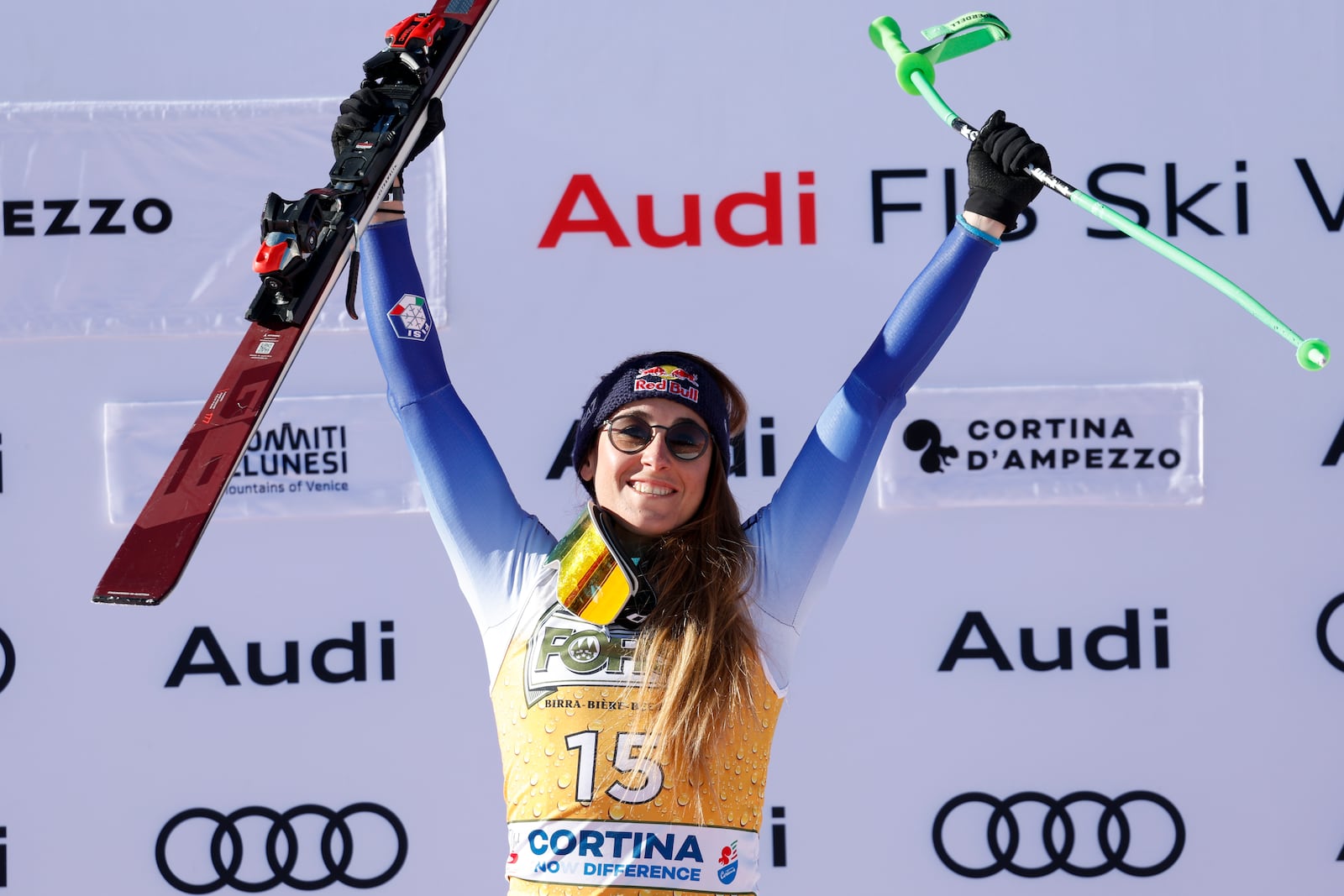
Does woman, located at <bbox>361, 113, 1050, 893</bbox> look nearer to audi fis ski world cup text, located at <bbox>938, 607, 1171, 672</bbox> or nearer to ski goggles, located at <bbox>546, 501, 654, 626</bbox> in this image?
ski goggles, located at <bbox>546, 501, 654, 626</bbox>

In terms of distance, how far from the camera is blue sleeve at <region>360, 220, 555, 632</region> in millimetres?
1864

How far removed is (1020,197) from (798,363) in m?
1.16

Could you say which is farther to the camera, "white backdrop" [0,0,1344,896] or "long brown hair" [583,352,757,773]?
"white backdrop" [0,0,1344,896]

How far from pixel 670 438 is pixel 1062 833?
168 centimetres

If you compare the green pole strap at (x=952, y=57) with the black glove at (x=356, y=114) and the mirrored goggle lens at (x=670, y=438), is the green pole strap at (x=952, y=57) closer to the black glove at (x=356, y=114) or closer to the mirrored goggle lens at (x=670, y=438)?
the mirrored goggle lens at (x=670, y=438)

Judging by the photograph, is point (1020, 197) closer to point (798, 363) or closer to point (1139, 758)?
point (798, 363)

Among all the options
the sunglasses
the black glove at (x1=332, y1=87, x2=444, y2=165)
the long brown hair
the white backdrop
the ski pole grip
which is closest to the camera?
the long brown hair

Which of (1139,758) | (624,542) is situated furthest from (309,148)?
(1139,758)

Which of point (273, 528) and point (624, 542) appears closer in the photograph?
point (624, 542)

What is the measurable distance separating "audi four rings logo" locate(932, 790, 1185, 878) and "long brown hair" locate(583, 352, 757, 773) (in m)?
1.42

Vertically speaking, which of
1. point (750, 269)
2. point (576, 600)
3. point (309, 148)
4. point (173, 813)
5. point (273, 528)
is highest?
point (309, 148)

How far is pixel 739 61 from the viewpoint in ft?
9.66

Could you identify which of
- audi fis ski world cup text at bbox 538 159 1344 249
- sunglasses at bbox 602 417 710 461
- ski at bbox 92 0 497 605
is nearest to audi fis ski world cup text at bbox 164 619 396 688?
audi fis ski world cup text at bbox 538 159 1344 249

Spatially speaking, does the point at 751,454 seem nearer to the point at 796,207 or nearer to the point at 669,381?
the point at 796,207
